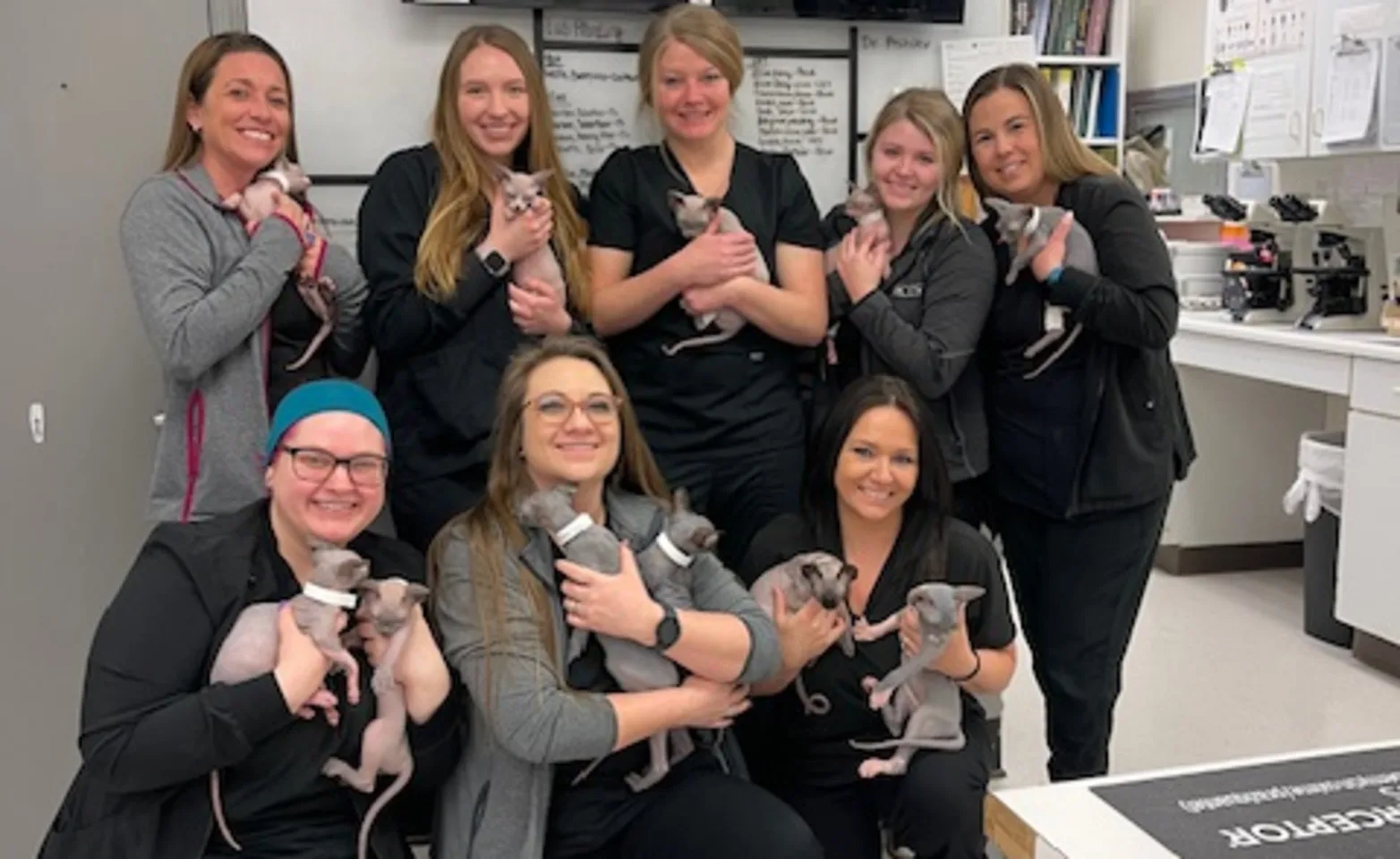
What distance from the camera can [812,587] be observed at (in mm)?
1885

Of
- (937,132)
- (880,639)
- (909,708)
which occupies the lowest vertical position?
(909,708)

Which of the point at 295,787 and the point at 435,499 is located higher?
the point at 435,499

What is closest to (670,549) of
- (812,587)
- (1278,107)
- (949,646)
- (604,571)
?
(604,571)

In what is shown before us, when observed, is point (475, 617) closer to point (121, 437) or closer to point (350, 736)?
point (350, 736)

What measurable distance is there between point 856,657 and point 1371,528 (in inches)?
86.7

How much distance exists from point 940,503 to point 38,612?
5.95 ft

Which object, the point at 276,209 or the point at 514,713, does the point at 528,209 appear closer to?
the point at 276,209

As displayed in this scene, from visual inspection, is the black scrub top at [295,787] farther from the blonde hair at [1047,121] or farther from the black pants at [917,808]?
the blonde hair at [1047,121]

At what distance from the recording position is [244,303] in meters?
1.93

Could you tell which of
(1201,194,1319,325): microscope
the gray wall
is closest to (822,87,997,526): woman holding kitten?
the gray wall

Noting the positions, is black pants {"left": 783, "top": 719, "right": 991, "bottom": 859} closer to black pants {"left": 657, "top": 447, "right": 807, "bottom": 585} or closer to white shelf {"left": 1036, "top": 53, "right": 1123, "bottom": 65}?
black pants {"left": 657, "top": 447, "right": 807, "bottom": 585}

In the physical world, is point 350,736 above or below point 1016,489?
below

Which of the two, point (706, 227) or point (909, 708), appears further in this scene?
point (706, 227)

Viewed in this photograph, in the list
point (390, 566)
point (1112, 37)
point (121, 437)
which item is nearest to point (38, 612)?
point (121, 437)
